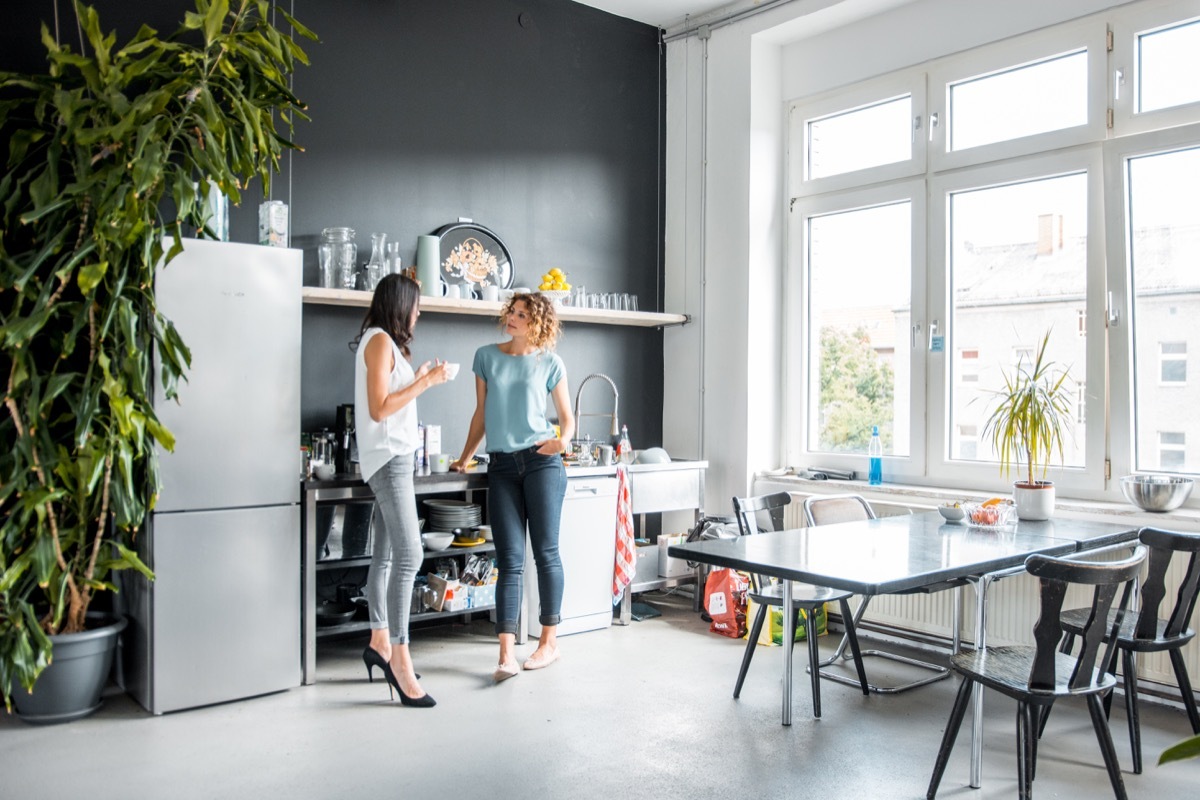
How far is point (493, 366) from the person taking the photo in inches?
163

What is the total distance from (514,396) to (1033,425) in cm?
219

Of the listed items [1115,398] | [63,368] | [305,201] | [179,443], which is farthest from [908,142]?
[63,368]

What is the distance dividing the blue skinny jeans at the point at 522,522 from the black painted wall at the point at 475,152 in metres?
0.97

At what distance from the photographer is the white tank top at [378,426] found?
141 inches

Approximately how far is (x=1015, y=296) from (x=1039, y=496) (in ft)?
3.78

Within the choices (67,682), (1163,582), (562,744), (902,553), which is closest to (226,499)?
(67,682)

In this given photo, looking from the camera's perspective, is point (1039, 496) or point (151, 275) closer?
point (151, 275)

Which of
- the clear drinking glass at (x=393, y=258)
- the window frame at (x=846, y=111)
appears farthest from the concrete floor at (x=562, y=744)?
the window frame at (x=846, y=111)

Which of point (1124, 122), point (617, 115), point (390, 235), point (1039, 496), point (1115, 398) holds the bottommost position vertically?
point (1039, 496)

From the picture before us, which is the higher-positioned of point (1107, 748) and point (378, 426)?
point (378, 426)

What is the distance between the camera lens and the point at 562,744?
3248mm

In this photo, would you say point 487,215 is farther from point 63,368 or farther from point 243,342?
point 63,368

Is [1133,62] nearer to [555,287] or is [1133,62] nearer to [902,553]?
[902,553]

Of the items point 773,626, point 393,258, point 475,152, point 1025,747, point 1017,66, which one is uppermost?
point 1017,66
